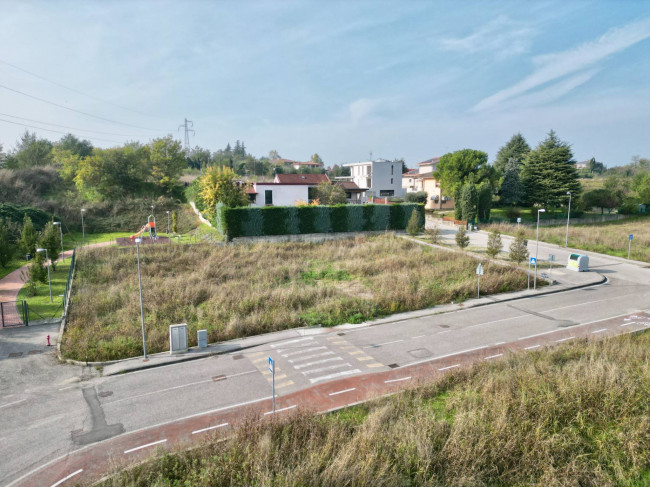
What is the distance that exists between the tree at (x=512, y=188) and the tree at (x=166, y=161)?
167 ft

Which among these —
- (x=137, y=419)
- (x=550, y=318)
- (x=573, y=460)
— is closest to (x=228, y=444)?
(x=137, y=419)

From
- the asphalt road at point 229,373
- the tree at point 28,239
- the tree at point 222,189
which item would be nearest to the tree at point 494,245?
the asphalt road at point 229,373

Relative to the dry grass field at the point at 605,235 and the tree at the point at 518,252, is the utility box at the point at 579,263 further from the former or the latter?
the dry grass field at the point at 605,235

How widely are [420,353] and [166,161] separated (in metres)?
56.4

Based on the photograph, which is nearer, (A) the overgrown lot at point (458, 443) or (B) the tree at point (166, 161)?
(A) the overgrown lot at point (458, 443)

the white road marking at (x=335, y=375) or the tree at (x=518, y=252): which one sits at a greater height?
the tree at (x=518, y=252)

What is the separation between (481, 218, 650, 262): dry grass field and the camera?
3812cm

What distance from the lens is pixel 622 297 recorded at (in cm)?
2464

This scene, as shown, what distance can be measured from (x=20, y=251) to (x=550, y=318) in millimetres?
42634

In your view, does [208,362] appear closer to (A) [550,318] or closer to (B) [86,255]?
(A) [550,318]

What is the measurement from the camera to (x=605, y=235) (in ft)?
144

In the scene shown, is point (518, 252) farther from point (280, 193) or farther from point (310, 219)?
point (280, 193)

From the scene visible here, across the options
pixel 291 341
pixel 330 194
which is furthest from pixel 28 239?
pixel 330 194

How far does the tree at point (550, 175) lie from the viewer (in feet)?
183
